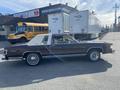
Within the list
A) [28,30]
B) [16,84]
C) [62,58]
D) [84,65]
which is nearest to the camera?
[16,84]

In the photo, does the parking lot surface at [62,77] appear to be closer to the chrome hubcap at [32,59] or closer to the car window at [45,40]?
the chrome hubcap at [32,59]

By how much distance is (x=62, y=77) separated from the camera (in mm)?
6480

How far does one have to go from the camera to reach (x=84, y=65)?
839cm

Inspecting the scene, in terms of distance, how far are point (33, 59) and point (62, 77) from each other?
2530 mm

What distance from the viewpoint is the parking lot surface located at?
5.50 metres

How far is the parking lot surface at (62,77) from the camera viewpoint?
550 cm

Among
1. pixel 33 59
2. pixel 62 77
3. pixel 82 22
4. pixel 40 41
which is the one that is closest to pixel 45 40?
pixel 40 41

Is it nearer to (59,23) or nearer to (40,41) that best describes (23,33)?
(59,23)

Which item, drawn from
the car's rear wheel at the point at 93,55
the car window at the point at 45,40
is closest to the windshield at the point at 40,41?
the car window at the point at 45,40

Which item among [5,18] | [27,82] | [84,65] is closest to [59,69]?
[84,65]

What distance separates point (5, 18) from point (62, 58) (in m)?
28.7

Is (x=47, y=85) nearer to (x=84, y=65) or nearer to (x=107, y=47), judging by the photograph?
(x=84, y=65)

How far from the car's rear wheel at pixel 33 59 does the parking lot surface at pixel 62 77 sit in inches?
11.9

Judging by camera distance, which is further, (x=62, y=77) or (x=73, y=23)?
(x=73, y=23)
